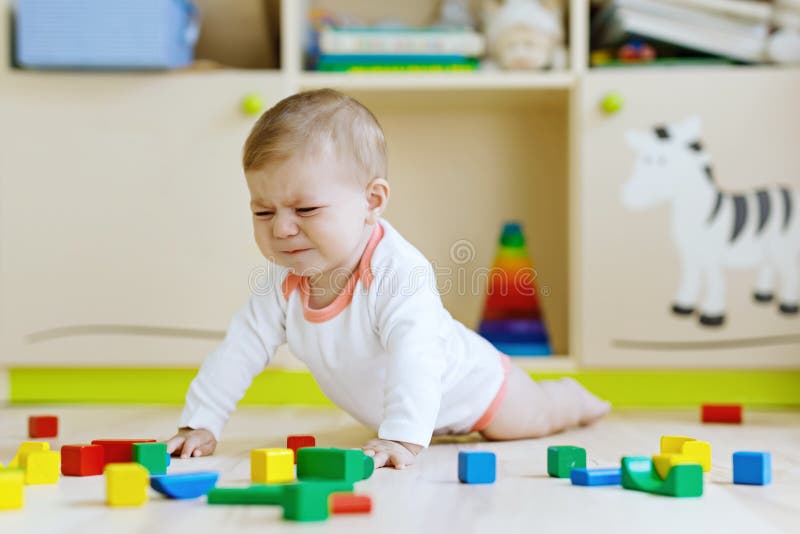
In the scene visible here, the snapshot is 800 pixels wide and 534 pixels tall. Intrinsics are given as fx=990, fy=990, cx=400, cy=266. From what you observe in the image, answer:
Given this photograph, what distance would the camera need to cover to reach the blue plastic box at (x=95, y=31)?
1.74 m

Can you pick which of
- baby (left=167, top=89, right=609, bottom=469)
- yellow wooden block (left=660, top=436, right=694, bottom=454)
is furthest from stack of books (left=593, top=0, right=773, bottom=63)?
yellow wooden block (left=660, top=436, right=694, bottom=454)

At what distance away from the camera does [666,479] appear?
86 centimetres

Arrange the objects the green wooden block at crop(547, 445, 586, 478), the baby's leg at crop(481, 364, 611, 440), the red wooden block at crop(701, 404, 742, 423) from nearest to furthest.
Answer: the green wooden block at crop(547, 445, 586, 478), the baby's leg at crop(481, 364, 611, 440), the red wooden block at crop(701, 404, 742, 423)

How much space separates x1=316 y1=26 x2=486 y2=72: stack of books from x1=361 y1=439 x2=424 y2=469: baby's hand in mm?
984

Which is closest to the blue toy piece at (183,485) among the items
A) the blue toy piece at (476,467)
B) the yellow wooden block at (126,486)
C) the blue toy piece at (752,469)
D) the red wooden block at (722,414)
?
the yellow wooden block at (126,486)

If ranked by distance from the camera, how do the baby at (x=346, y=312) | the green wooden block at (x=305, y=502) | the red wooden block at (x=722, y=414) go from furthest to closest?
the red wooden block at (x=722, y=414)
the baby at (x=346, y=312)
the green wooden block at (x=305, y=502)

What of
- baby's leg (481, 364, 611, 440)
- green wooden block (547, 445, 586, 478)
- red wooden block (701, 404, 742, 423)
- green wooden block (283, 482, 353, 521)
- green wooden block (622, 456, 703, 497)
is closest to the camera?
green wooden block (283, 482, 353, 521)

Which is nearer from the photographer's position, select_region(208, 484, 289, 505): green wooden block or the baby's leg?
select_region(208, 484, 289, 505): green wooden block

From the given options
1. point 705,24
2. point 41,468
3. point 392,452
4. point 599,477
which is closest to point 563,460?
point 599,477

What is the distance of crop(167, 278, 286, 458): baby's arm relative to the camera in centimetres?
115

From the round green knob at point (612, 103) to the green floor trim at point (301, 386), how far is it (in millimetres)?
478

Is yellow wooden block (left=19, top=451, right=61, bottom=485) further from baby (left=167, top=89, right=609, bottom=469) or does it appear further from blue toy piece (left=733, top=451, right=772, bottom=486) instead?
blue toy piece (left=733, top=451, right=772, bottom=486)

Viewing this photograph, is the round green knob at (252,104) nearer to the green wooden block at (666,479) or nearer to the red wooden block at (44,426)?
the red wooden block at (44,426)

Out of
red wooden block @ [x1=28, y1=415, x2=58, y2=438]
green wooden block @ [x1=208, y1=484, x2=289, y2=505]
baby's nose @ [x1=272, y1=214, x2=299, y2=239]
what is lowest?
red wooden block @ [x1=28, y1=415, x2=58, y2=438]
